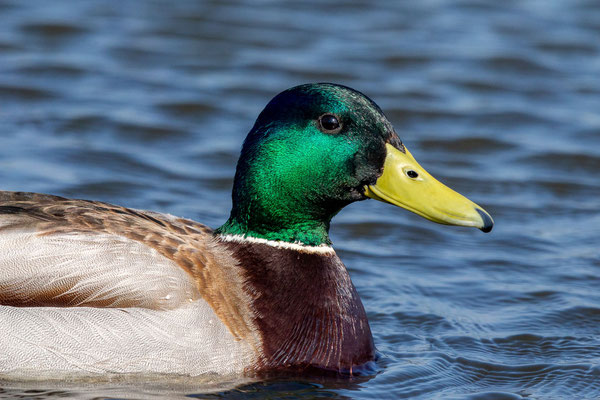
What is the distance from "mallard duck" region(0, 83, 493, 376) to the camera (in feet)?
19.0

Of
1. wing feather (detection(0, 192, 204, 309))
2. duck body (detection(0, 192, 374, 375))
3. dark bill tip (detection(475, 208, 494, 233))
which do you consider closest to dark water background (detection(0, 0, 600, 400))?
A: duck body (detection(0, 192, 374, 375))

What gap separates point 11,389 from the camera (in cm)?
583

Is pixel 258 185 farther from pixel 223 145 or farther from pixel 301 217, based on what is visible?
pixel 223 145

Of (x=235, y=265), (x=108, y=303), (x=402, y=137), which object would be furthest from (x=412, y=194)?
(x=402, y=137)

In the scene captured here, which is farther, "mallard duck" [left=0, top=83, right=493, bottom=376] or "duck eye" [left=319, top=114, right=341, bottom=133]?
"duck eye" [left=319, top=114, right=341, bottom=133]

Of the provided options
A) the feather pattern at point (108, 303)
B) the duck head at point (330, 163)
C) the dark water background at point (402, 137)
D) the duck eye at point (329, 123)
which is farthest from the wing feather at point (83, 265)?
the duck eye at point (329, 123)

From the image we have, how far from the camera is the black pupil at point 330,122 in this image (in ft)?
20.3

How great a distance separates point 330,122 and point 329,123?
0.04 ft

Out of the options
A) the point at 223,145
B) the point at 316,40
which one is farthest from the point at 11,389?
the point at 316,40

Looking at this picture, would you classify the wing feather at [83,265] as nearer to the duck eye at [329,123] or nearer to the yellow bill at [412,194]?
the duck eye at [329,123]

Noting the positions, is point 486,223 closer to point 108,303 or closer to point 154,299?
point 154,299

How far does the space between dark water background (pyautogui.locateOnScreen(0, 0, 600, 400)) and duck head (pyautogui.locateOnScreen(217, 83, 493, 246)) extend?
105 cm

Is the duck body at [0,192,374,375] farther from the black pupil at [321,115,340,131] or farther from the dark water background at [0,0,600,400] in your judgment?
the black pupil at [321,115,340,131]

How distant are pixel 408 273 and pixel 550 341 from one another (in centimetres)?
142
